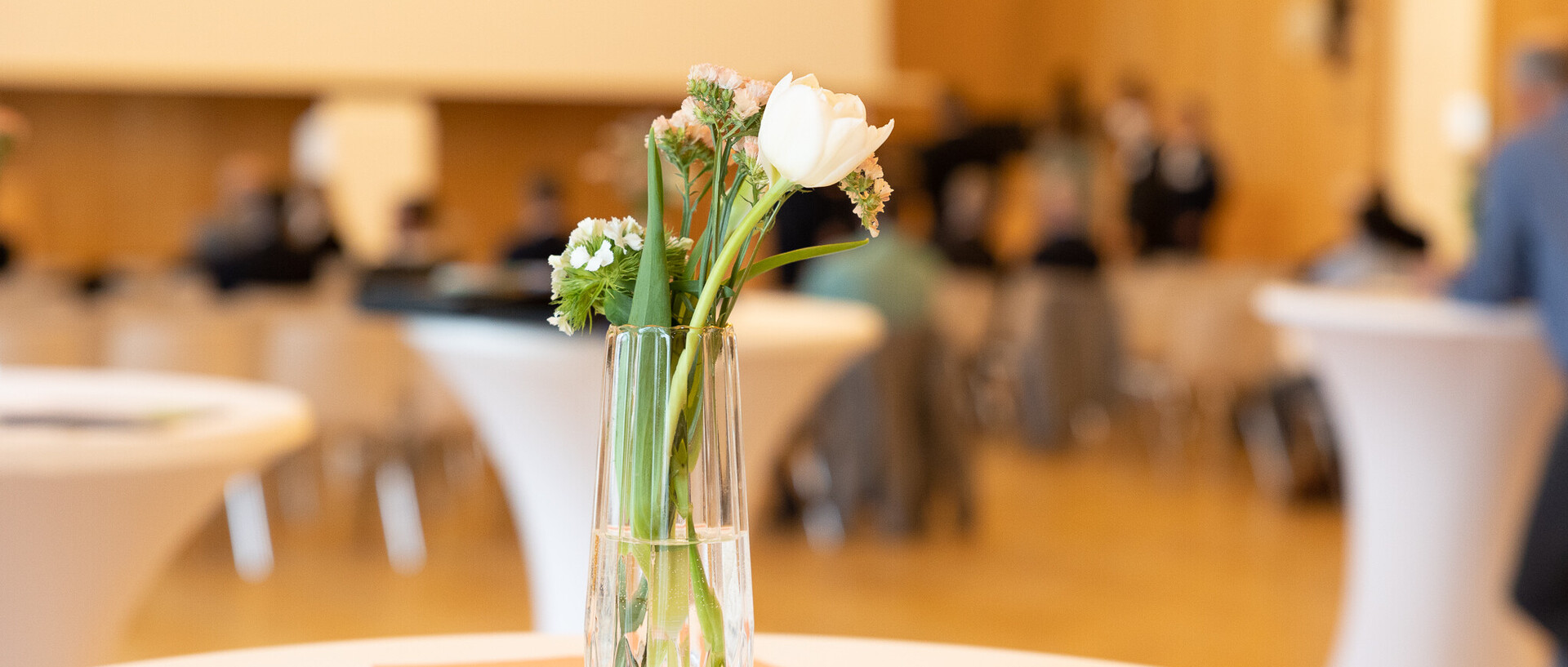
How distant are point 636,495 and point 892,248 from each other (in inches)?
173

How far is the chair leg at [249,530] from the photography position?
16.4 feet

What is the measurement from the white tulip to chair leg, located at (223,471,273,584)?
173 inches

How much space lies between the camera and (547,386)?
299cm

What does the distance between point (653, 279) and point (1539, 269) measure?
2466 mm

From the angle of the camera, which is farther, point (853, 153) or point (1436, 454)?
point (1436, 454)

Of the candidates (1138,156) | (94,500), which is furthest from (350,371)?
(1138,156)

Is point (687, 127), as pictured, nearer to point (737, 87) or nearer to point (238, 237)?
point (737, 87)

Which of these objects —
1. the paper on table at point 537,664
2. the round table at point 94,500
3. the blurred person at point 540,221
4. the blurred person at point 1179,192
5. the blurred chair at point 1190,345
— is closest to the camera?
the paper on table at point 537,664

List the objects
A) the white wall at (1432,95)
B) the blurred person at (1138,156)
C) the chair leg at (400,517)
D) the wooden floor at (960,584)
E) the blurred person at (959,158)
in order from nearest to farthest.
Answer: the wooden floor at (960,584)
the chair leg at (400,517)
the blurred person at (959,158)
the white wall at (1432,95)
the blurred person at (1138,156)

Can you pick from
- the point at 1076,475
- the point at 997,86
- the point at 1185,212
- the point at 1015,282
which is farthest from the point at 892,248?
the point at 997,86

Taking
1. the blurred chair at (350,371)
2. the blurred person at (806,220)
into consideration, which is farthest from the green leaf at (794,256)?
the blurred person at (806,220)

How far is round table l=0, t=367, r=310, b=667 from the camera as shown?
6.02ft

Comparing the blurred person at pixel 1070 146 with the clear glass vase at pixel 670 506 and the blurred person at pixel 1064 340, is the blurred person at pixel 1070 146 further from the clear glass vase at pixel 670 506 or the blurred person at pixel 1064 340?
the clear glass vase at pixel 670 506

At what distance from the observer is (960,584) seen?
4.86 metres
